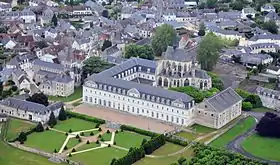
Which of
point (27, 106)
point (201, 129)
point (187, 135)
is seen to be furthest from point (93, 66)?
point (187, 135)

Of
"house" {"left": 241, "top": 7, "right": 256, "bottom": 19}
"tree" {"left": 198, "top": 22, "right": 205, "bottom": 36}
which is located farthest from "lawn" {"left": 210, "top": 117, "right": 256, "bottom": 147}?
"house" {"left": 241, "top": 7, "right": 256, "bottom": 19}

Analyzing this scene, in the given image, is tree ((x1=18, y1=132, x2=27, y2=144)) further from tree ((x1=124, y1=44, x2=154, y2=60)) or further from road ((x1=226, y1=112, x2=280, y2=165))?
tree ((x1=124, y1=44, x2=154, y2=60))

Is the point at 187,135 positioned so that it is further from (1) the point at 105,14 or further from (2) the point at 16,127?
(1) the point at 105,14

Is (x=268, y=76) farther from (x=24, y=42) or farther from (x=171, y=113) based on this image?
(x=24, y=42)

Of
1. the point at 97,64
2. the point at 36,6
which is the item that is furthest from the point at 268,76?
the point at 36,6

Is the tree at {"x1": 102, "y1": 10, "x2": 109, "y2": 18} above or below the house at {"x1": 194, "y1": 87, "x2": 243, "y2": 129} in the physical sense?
above

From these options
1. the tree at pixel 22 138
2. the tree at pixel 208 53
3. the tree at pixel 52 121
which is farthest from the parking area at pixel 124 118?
the tree at pixel 208 53
